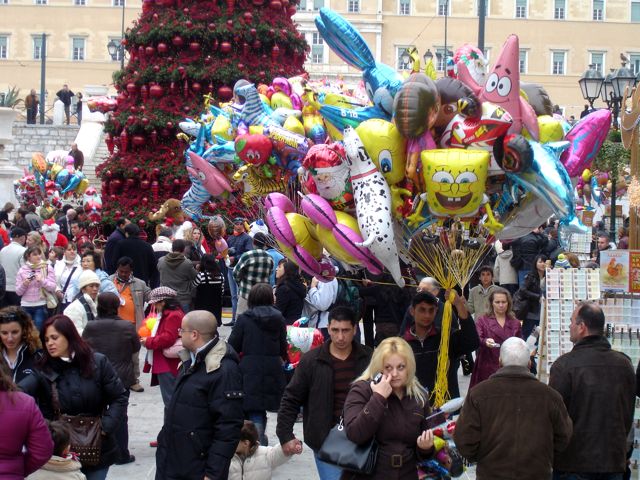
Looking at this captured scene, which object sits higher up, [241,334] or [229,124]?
[229,124]

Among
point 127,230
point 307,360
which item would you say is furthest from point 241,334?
point 127,230

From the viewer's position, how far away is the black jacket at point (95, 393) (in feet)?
23.0

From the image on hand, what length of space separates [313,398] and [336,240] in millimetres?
1200

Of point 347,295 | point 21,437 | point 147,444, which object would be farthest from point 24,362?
point 347,295

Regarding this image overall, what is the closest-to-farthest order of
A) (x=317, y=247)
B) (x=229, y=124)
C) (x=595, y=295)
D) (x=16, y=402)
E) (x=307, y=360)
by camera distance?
(x=16, y=402) < (x=307, y=360) < (x=317, y=247) < (x=595, y=295) < (x=229, y=124)

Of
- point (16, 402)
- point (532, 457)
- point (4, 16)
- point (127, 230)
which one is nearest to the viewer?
point (16, 402)

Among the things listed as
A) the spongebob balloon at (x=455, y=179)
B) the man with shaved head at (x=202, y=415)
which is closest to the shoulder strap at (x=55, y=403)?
the man with shaved head at (x=202, y=415)

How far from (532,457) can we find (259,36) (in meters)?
13.4

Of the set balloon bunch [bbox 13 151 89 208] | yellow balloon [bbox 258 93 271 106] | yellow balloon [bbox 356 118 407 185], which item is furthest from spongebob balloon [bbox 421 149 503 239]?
balloon bunch [bbox 13 151 89 208]

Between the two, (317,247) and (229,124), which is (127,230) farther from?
(317,247)

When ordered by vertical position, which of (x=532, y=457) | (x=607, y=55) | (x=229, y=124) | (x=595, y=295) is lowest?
(x=532, y=457)

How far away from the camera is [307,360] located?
723 cm

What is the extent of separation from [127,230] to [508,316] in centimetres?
642

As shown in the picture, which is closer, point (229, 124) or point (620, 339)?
point (620, 339)
